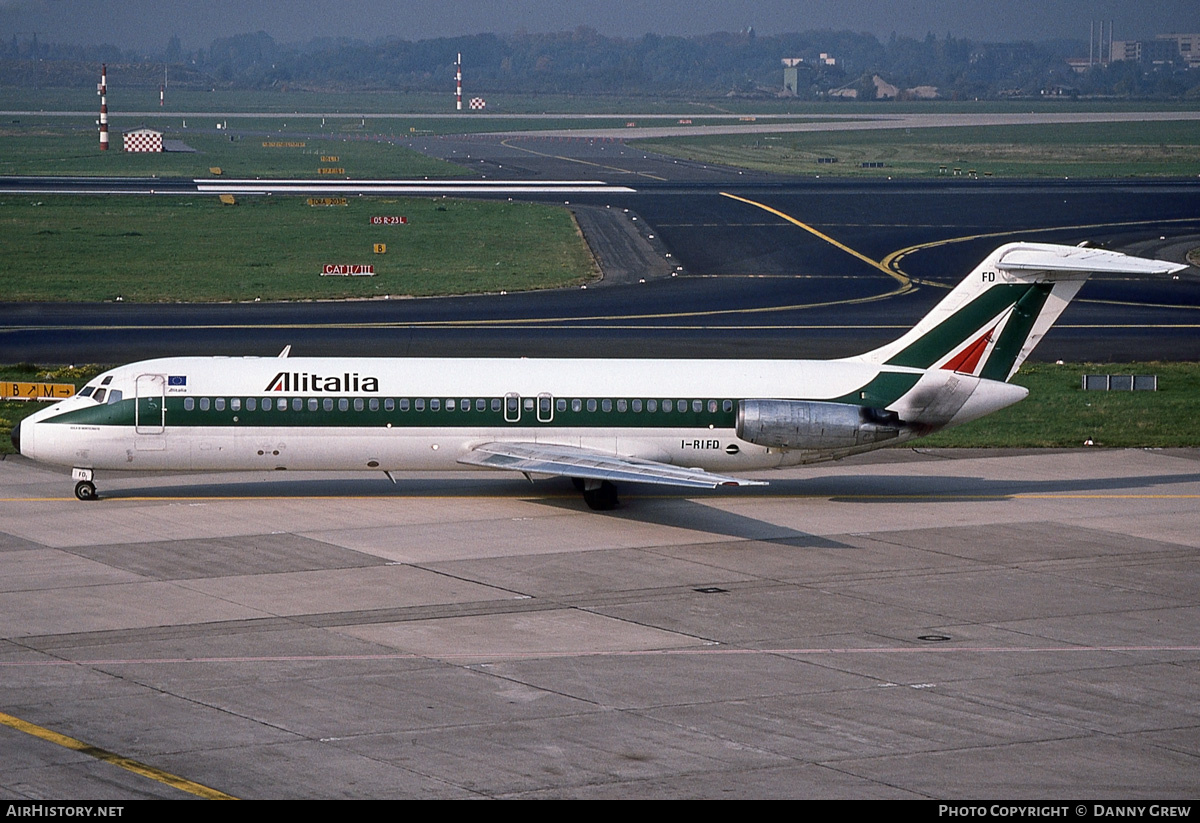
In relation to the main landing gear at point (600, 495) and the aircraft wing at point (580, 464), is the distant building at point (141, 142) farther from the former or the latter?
the main landing gear at point (600, 495)

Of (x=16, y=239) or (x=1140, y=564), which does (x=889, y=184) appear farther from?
(x=1140, y=564)

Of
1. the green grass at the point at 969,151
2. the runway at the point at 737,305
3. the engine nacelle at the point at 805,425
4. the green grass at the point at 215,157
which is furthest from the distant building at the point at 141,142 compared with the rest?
the engine nacelle at the point at 805,425

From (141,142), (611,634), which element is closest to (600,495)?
(611,634)

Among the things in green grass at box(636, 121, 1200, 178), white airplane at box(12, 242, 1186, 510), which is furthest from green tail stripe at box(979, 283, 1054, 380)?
green grass at box(636, 121, 1200, 178)

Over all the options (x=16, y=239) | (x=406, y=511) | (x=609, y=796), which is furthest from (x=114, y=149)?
(x=609, y=796)

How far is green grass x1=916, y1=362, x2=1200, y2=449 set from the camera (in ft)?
139

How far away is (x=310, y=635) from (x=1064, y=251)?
19.7 meters

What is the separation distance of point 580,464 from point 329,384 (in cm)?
596

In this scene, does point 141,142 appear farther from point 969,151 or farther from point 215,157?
point 969,151

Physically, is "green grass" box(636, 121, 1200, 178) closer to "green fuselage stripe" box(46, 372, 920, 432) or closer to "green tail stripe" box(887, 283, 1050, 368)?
"green tail stripe" box(887, 283, 1050, 368)

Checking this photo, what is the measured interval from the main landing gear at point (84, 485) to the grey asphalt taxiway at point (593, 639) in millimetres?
471

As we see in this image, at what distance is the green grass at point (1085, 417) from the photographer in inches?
1662

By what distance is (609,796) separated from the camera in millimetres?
17500

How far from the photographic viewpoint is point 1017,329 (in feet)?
113
